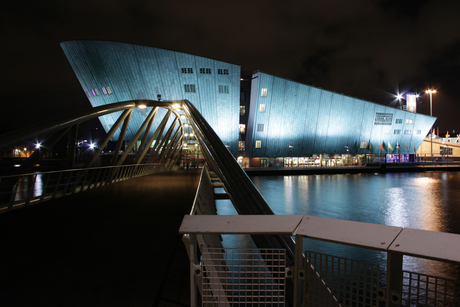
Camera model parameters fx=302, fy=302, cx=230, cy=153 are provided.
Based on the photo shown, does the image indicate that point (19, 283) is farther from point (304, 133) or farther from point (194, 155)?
point (194, 155)

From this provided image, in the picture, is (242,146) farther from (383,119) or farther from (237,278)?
(237,278)

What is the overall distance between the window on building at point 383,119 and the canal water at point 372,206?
2458 centimetres

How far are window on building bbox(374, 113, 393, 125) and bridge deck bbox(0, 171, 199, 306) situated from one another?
49.4 metres

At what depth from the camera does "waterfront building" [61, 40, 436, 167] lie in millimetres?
36281

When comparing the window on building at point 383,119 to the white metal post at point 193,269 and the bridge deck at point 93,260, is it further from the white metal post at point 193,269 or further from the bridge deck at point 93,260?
the white metal post at point 193,269

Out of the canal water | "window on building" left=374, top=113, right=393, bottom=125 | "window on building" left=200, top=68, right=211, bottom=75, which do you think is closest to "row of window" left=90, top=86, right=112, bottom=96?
"window on building" left=200, top=68, right=211, bottom=75

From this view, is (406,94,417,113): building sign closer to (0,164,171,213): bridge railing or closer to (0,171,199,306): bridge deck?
(0,164,171,213): bridge railing

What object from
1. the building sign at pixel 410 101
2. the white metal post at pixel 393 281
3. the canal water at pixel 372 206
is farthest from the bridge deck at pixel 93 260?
the building sign at pixel 410 101

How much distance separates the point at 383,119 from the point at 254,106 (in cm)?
2346

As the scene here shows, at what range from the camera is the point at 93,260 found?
3703mm

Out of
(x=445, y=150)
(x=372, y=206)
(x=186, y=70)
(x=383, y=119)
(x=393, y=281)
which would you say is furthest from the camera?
(x=445, y=150)

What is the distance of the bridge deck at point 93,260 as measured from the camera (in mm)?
2809

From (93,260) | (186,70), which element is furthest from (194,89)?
(93,260)

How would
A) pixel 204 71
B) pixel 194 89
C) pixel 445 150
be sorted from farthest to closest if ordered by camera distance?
pixel 445 150
pixel 194 89
pixel 204 71
